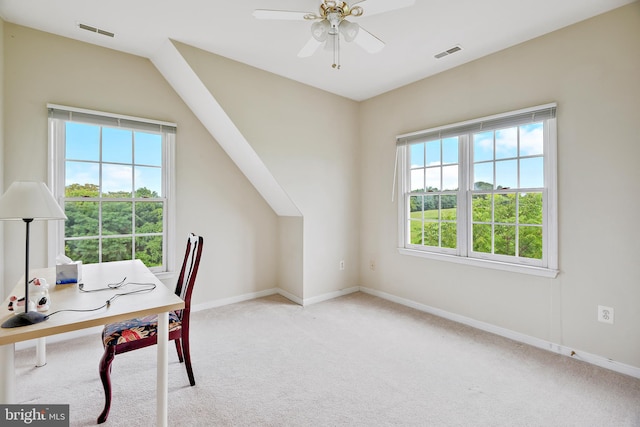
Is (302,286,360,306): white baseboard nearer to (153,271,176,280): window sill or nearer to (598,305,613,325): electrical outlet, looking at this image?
(153,271,176,280): window sill

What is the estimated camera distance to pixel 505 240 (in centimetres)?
290

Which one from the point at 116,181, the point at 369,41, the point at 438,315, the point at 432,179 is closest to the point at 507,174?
the point at 432,179

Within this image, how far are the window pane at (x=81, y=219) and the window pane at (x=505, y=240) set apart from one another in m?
3.89

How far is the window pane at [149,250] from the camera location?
10.4 ft

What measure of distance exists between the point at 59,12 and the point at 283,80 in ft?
6.42

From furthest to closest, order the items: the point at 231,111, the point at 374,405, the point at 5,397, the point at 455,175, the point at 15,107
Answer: the point at 455,175, the point at 231,111, the point at 15,107, the point at 374,405, the point at 5,397

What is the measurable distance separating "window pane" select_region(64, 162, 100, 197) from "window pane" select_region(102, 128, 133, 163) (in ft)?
0.50

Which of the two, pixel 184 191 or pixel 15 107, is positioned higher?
pixel 15 107

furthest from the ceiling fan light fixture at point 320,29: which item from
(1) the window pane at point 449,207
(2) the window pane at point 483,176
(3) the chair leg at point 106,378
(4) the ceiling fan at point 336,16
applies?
(3) the chair leg at point 106,378

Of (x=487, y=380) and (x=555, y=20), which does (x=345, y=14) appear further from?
(x=487, y=380)

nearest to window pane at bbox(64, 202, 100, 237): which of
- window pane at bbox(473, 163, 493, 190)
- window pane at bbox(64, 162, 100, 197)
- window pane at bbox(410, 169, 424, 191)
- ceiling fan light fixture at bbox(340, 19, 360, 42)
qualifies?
window pane at bbox(64, 162, 100, 197)

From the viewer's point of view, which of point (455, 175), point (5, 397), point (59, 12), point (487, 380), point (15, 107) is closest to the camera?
point (5, 397)

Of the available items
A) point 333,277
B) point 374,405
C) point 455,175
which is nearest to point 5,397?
point 374,405

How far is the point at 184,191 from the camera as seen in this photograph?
3328mm
